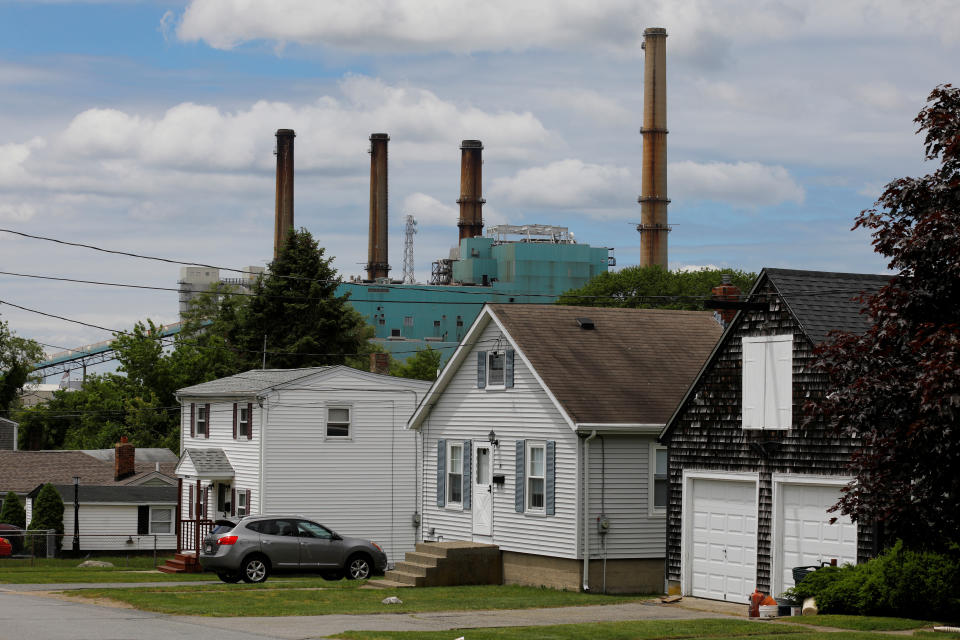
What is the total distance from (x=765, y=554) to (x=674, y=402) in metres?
6.69

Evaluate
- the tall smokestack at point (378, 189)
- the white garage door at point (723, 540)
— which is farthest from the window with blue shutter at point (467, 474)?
the tall smokestack at point (378, 189)

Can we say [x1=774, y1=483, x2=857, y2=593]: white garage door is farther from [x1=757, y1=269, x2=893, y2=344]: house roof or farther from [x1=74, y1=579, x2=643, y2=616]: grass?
[x1=74, y1=579, x2=643, y2=616]: grass

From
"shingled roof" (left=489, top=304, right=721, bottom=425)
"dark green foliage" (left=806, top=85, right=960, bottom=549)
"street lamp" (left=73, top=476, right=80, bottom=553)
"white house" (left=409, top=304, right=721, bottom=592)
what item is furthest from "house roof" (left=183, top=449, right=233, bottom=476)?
"dark green foliage" (left=806, top=85, right=960, bottom=549)

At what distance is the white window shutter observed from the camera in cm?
2464

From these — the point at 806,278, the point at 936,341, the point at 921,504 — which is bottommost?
the point at 921,504

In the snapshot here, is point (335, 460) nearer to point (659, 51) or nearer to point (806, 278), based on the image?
point (806, 278)

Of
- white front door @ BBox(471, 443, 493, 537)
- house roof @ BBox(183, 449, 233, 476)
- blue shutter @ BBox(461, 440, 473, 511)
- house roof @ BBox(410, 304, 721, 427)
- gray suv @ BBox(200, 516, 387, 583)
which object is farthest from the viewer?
house roof @ BBox(183, 449, 233, 476)

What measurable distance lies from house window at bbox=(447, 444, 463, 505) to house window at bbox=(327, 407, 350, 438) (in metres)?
9.58

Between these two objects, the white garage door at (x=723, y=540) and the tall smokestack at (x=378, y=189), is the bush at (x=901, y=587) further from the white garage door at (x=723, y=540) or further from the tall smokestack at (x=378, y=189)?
the tall smokestack at (x=378, y=189)

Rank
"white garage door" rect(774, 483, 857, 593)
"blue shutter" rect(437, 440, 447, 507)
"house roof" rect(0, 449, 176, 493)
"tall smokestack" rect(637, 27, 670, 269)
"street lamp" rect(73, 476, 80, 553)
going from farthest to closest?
"tall smokestack" rect(637, 27, 670, 269) < "house roof" rect(0, 449, 176, 493) < "street lamp" rect(73, 476, 80, 553) < "blue shutter" rect(437, 440, 447, 507) < "white garage door" rect(774, 483, 857, 593)

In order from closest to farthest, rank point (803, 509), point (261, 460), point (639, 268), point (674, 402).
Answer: point (803, 509)
point (674, 402)
point (261, 460)
point (639, 268)

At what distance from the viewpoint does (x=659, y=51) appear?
3780 inches

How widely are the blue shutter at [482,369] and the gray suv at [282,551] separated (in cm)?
500

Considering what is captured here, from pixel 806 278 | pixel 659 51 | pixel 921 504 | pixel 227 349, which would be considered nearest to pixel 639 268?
pixel 659 51
